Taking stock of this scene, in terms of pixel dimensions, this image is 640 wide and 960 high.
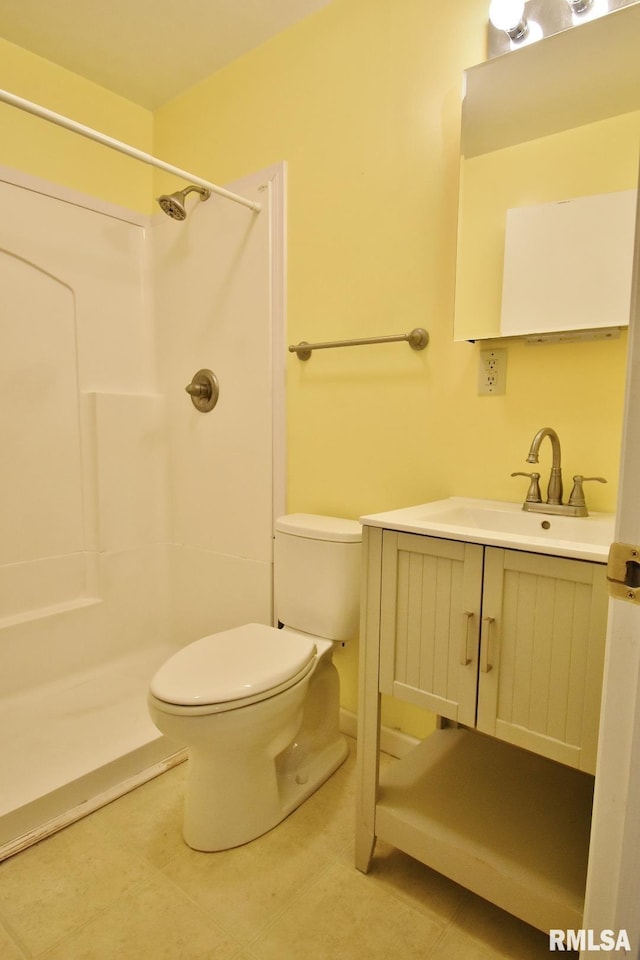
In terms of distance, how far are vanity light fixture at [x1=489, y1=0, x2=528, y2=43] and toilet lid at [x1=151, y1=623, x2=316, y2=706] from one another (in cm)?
166

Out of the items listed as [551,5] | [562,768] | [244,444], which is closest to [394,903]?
[562,768]

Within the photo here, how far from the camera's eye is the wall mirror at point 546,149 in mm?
1212

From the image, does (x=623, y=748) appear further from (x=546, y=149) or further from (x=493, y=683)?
(x=546, y=149)

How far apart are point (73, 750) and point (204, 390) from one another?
1323 mm

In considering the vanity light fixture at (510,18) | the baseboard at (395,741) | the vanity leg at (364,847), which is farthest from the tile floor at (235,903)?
the vanity light fixture at (510,18)

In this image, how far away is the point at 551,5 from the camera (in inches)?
49.9

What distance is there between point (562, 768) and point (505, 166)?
1.58m

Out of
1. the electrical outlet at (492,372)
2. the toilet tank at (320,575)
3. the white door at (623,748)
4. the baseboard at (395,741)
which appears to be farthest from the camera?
the baseboard at (395,741)

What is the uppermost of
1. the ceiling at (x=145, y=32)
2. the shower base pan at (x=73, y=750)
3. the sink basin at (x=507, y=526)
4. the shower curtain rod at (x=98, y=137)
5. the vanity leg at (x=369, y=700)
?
the ceiling at (x=145, y=32)

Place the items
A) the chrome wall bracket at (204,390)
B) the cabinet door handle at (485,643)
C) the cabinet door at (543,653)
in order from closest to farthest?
the cabinet door at (543,653), the cabinet door handle at (485,643), the chrome wall bracket at (204,390)

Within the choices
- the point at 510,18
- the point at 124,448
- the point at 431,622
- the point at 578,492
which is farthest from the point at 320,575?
the point at 510,18

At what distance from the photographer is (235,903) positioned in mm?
1179

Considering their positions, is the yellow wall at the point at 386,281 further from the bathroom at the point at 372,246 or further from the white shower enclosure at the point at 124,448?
the white shower enclosure at the point at 124,448

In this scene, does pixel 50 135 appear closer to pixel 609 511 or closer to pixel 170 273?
pixel 170 273
